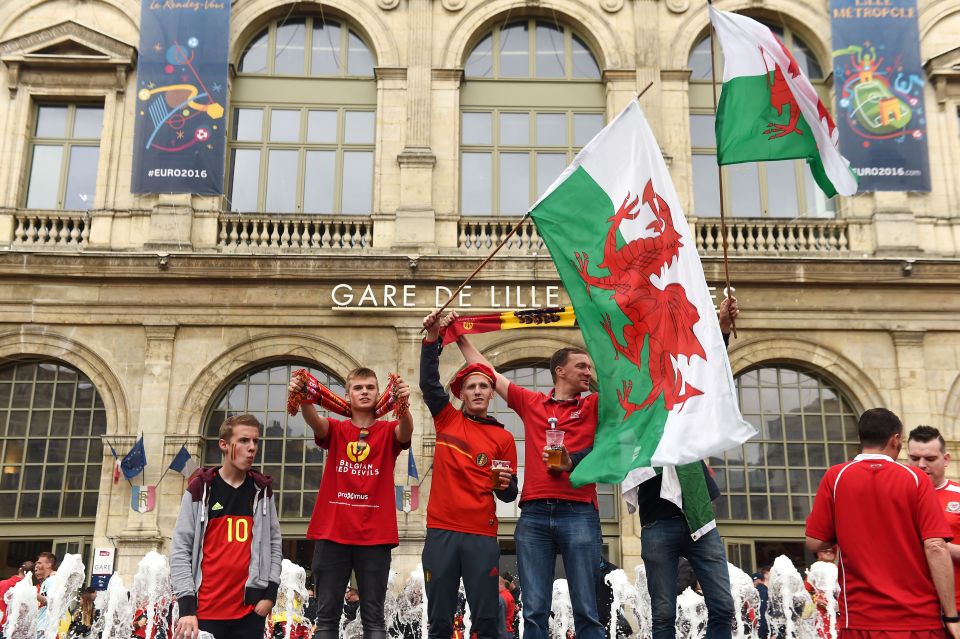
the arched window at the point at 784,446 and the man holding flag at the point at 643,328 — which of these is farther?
the arched window at the point at 784,446

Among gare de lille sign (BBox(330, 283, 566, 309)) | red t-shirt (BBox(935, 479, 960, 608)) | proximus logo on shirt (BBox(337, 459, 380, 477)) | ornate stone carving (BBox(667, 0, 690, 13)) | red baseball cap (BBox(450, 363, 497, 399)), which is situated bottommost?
red t-shirt (BBox(935, 479, 960, 608))

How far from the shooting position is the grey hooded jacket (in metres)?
6.47

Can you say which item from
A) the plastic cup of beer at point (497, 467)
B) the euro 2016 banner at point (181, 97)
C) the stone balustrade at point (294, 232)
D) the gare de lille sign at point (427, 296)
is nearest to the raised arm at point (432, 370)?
the plastic cup of beer at point (497, 467)

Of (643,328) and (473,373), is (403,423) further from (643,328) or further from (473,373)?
(643,328)

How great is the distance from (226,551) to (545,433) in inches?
94.9

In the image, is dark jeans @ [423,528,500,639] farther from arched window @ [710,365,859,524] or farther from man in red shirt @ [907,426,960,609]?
arched window @ [710,365,859,524]

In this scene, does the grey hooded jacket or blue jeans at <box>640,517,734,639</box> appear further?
blue jeans at <box>640,517,734,639</box>

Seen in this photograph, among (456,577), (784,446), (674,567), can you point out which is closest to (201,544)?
(456,577)

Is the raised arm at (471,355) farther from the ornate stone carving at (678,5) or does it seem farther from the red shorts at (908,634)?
the ornate stone carving at (678,5)

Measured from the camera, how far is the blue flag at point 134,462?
1730cm

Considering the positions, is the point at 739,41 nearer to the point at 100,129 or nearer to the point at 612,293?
the point at 612,293

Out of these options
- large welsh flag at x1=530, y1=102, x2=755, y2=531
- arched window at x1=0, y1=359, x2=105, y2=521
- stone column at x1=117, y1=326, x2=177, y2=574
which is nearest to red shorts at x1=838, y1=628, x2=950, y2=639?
large welsh flag at x1=530, y1=102, x2=755, y2=531

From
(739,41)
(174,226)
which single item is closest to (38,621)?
(174,226)

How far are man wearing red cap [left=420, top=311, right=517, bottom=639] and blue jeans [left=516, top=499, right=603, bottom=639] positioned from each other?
229 millimetres
